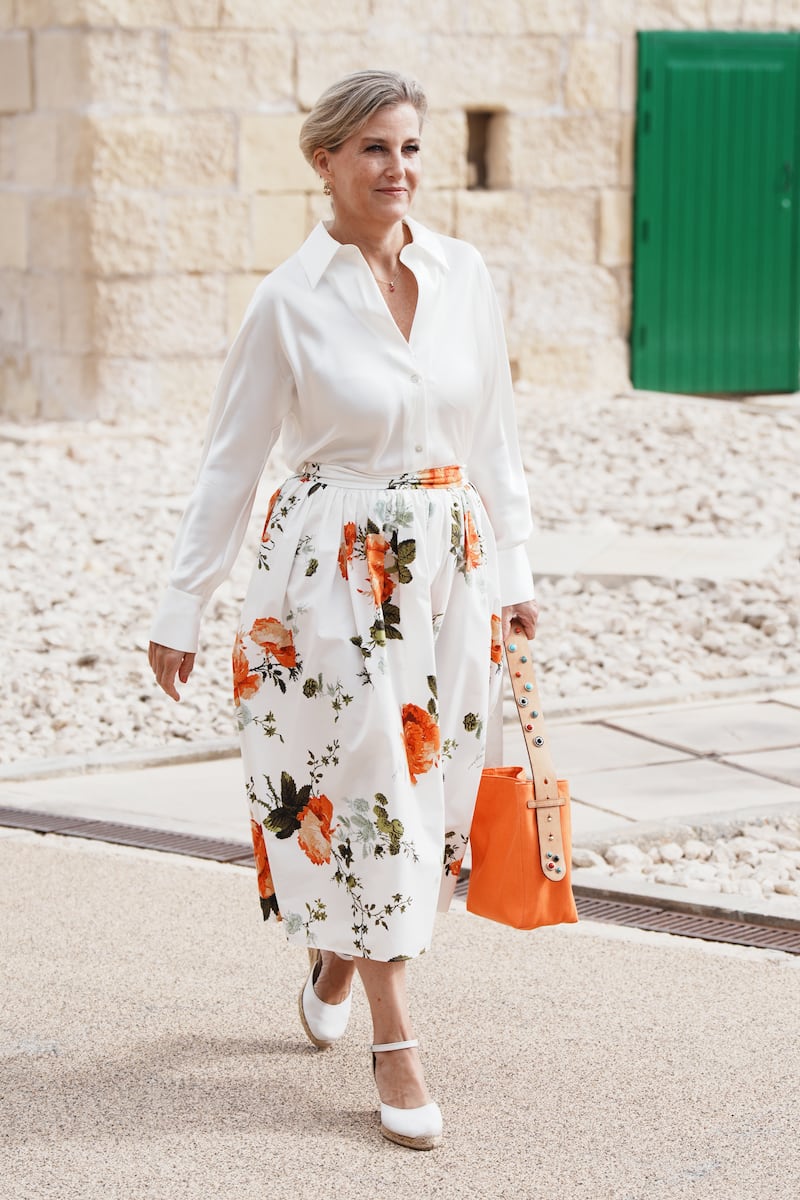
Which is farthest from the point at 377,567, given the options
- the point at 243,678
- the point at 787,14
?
the point at 787,14

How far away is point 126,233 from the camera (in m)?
9.84

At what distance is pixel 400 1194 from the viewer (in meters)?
2.71

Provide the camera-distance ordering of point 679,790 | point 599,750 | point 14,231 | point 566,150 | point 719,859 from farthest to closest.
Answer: point 566,150, point 14,231, point 599,750, point 679,790, point 719,859

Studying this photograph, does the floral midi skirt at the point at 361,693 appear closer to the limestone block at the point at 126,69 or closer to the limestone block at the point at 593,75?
the limestone block at the point at 126,69

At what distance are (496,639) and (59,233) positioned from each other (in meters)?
7.48

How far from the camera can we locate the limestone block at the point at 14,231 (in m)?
10.3

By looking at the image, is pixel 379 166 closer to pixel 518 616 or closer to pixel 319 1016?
pixel 518 616

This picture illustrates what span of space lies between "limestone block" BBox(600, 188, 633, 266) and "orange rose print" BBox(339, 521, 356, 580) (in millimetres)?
8383

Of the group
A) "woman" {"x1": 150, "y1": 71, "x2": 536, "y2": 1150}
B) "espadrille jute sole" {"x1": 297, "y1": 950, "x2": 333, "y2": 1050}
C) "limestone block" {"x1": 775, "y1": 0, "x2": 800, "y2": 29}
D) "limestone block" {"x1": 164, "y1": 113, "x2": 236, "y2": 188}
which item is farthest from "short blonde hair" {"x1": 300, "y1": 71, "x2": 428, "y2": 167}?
"limestone block" {"x1": 775, "y1": 0, "x2": 800, "y2": 29}

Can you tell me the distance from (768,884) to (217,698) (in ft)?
6.99

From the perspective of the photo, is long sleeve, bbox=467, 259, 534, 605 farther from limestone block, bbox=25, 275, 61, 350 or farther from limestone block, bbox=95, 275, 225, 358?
limestone block, bbox=25, 275, 61, 350

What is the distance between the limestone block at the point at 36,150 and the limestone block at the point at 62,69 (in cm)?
10

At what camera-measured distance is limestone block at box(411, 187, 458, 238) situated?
10469 mm

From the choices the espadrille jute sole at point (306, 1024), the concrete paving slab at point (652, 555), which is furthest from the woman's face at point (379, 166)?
the concrete paving slab at point (652, 555)
